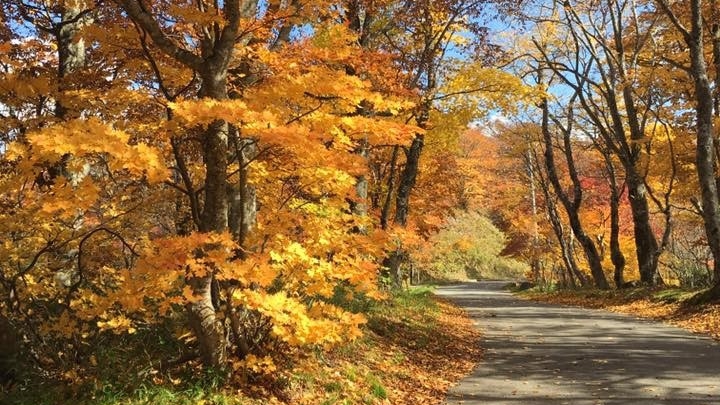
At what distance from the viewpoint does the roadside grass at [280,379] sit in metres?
5.16

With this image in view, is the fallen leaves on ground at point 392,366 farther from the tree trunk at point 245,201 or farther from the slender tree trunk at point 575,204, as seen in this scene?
the slender tree trunk at point 575,204

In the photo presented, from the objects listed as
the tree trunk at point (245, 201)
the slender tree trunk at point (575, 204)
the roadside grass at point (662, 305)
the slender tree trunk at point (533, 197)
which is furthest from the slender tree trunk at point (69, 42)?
the slender tree trunk at point (533, 197)

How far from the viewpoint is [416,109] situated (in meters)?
13.0

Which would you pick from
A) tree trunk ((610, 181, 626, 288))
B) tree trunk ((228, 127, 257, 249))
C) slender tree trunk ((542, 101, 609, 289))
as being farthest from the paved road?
slender tree trunk ((542, 101, 609, 289))

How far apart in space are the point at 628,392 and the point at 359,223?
3919mm

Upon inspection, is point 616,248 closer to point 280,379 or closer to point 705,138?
point 705,138

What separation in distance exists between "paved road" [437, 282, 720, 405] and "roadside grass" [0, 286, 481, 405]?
68 cm

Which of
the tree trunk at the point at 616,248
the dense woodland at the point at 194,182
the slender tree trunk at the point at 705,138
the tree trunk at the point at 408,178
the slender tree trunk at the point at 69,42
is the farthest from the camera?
the tree trunk at the point at 616,248

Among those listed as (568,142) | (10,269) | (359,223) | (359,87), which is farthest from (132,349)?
(568,142)

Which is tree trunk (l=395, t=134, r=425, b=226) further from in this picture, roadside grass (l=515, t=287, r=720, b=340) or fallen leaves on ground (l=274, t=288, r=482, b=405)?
roadside grass (l=515, t=287, r=720, b=340)

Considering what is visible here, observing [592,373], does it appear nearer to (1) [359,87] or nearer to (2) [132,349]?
(1) [359,87]

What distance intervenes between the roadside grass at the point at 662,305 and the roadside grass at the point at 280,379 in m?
4.83

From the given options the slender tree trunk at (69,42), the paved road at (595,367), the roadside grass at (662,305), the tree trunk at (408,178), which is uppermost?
the slender tree trunk at (69,42)

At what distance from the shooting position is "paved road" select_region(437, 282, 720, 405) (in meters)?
6.57
